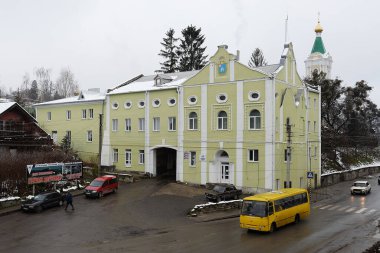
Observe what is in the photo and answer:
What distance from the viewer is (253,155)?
132ft

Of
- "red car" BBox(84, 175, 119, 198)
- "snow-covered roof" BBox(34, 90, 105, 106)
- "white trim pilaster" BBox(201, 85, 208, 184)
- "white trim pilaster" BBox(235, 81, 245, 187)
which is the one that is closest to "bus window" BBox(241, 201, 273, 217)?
"white trim pilaster" BBox(235, 81, 245, 187)

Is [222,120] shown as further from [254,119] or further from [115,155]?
[115,155]

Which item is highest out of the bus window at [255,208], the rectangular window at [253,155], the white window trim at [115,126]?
the white window trim at [115,126]

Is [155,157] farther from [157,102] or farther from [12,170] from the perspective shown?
[12,170]

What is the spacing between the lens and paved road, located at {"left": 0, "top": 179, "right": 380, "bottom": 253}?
2123 cm

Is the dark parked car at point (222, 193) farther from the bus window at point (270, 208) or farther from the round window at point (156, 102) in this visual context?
the round window at point (156, 102)

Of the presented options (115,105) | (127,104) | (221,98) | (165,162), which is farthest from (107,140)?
(221,98)

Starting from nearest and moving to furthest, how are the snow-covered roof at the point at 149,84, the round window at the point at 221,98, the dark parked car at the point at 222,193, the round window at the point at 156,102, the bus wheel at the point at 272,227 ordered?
the bus wheel at the point at 272,227 → the dark parked car at the point at 222,193 → the round window at the point at 221,98 → the round window at the point at 156,102 → the snow-covered roof at the point at 149,84

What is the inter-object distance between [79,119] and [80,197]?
2127cm

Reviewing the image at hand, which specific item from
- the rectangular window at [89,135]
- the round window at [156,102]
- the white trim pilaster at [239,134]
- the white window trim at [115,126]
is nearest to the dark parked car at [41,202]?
the white trim pilaster at [239,134]

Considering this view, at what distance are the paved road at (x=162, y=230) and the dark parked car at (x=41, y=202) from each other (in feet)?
2.08

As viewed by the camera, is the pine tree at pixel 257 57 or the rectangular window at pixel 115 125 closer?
the rectangular window at pixel 115 125

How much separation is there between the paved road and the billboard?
3.63m

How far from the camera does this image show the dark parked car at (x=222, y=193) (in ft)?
113
